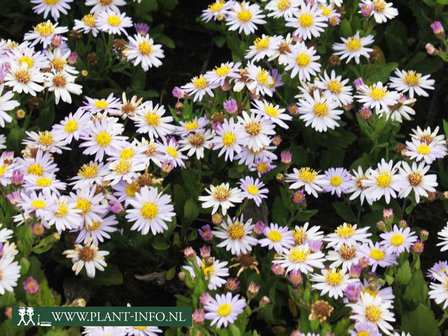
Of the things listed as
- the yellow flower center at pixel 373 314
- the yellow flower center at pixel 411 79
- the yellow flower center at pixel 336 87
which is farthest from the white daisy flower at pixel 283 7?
the yellow flower center at pixel 373 314

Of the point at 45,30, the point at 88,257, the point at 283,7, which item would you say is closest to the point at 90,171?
the point at 88,257

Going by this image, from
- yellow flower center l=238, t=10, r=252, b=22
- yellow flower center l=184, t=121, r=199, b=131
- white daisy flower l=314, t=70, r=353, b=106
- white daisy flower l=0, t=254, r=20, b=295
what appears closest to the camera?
white daisy flower l=0, t=254, r=20, b=295

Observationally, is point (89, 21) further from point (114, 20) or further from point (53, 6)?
point (53, 6)

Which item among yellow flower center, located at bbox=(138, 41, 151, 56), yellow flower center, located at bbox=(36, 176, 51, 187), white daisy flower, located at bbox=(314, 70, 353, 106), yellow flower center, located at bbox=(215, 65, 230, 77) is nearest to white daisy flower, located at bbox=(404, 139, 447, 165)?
white daisy flower, located at bbox=(314, 70, 353, 106)

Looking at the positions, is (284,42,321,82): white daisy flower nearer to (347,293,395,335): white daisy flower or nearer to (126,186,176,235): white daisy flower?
(126,186,176,235): white daisy flower

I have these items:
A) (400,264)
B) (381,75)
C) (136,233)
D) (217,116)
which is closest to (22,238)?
(136,233)

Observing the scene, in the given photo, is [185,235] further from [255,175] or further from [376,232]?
[376,232]

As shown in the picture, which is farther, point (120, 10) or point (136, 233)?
point (120, 10)

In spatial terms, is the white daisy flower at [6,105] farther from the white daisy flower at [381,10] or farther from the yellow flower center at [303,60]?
the white daisy flower at [381,10]
